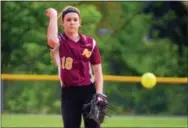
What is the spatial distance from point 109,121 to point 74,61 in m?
7.54

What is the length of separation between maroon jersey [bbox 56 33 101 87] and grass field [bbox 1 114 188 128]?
628 centimetres

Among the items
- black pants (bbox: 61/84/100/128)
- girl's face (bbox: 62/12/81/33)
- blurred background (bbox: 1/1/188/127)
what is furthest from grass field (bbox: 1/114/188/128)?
girl's face (bbox: 62/12/81/33)

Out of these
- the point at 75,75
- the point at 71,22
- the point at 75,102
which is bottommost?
the point at 75,102

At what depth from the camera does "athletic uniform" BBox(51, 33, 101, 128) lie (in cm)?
520

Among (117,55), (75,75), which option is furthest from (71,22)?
(117,55)

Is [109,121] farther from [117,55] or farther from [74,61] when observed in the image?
[74,61]

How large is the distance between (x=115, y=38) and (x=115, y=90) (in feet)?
A: 8.44

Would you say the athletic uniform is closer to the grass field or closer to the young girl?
the young girl

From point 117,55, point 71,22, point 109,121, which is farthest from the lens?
point 117,55

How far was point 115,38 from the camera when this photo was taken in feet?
56.1

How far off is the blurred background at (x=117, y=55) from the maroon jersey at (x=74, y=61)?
742cm

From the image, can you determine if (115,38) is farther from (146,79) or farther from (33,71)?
(146,79)

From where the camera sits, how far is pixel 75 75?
5.20 metres

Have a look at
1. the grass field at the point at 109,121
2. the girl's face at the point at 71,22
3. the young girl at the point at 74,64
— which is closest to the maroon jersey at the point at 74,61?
the young girl at the point at 74,64
